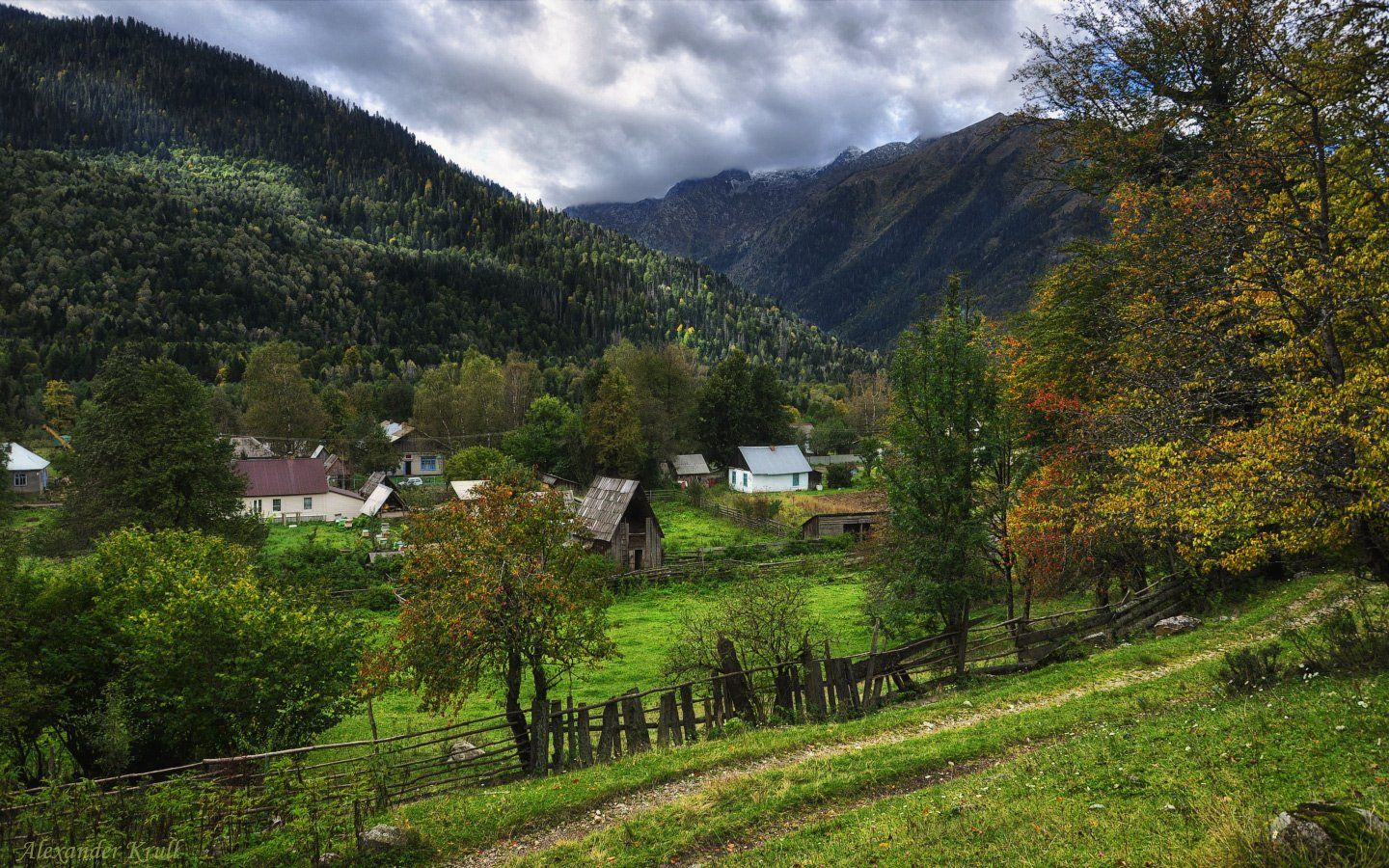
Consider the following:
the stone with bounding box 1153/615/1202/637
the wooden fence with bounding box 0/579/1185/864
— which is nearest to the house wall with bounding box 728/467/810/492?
the wooden fence with bounding box 0/579/1185/864

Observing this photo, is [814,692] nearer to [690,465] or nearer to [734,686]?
[734,686]

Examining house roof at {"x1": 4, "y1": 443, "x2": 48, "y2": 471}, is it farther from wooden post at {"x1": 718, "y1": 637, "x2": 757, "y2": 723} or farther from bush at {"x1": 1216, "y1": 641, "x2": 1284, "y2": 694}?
bush at {"x1": 1216, "y1": 641, "x2": 1284, "y2": 694}

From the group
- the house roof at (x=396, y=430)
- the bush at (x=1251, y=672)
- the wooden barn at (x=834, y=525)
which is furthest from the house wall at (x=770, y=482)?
the bush at (x=1251, y=672)

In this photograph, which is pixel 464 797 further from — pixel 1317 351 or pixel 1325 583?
pixel 1325 583

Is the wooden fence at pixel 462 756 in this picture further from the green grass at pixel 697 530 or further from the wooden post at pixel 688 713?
the green grass at pixel 697 530

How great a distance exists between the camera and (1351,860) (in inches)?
180

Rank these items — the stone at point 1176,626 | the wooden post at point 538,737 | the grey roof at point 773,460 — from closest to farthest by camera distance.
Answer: the wooden post at point 538,737 → the stone at point 1176,626 → the grey roof at point 773,460

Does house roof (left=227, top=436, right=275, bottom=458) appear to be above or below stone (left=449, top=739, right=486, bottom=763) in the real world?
above

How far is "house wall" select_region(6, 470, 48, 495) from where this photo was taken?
64.3 meters

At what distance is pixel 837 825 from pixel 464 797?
6712mm

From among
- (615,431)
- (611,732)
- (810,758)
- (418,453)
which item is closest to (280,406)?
(418,453)

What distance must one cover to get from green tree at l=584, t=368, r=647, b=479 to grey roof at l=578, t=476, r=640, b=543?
2232 cm

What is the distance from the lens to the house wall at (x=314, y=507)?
190 ft

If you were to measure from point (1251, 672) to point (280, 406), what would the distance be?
87.5m
